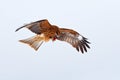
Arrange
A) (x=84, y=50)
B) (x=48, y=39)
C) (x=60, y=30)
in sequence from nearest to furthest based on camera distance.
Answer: (x=48, y=39)
(x=60, y=30)
(x=84, y=50)

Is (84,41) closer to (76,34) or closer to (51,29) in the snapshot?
(76,34)

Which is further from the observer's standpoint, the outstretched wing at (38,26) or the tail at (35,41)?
the tail at (35,41)

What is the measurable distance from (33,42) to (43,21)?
48cm

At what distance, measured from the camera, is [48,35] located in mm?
7762

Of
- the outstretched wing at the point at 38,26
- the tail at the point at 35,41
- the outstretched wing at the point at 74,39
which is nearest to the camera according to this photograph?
the outstretched wing at the point at 38,26

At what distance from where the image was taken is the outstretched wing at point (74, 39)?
8.29 m

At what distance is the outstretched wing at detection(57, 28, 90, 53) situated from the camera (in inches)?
326

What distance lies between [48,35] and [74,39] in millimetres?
934

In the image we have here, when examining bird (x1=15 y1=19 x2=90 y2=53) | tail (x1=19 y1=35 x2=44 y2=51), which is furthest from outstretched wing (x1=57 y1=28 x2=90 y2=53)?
tail (x1=19 y1=35 x2=44 y2=51)

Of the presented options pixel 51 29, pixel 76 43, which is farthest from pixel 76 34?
pixel 51 29

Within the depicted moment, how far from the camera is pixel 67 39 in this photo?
831cm

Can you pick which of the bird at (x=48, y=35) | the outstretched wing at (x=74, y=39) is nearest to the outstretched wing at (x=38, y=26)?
the bird at (x=48, y=35)

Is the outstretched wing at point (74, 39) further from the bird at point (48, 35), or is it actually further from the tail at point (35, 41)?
the tail at point (35, 41)

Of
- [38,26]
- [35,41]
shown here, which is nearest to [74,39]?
[35,41]
